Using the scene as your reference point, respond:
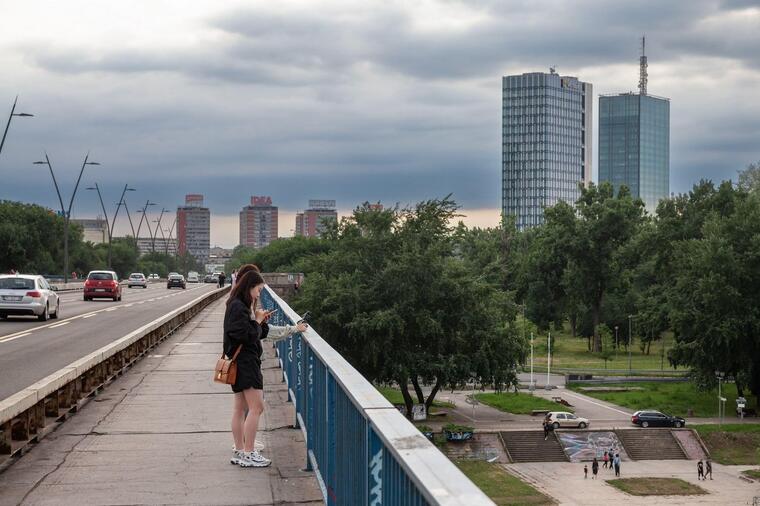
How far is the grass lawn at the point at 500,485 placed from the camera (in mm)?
47688

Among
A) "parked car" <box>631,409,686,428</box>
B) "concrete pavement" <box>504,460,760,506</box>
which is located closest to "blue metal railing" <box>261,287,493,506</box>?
"concrete pavement" <box>504,460,760,506</box>

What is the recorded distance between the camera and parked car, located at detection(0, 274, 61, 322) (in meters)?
33.5

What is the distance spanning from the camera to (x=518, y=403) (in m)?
76.2

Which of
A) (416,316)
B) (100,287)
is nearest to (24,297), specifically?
(100,287)

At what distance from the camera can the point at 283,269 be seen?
6009 inches

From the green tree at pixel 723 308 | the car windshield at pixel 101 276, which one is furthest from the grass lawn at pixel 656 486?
the car windshield at pixel 101 276

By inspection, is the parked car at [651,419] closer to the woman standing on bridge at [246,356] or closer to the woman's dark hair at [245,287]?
the woman standing on bridge at [246,356]

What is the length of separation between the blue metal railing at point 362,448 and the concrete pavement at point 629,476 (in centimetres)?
4160

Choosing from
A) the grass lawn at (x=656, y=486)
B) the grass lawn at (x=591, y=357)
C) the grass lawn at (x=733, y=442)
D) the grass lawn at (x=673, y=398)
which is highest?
the grass lawn at (x=591, y=357)

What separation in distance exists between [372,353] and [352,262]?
24.9ft

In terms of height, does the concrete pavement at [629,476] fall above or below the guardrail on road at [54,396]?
below

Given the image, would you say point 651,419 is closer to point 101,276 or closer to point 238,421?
point 101,276

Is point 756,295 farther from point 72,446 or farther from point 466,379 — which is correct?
point 72,446

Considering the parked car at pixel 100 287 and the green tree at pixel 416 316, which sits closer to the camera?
the parked car at pixel 100 287
